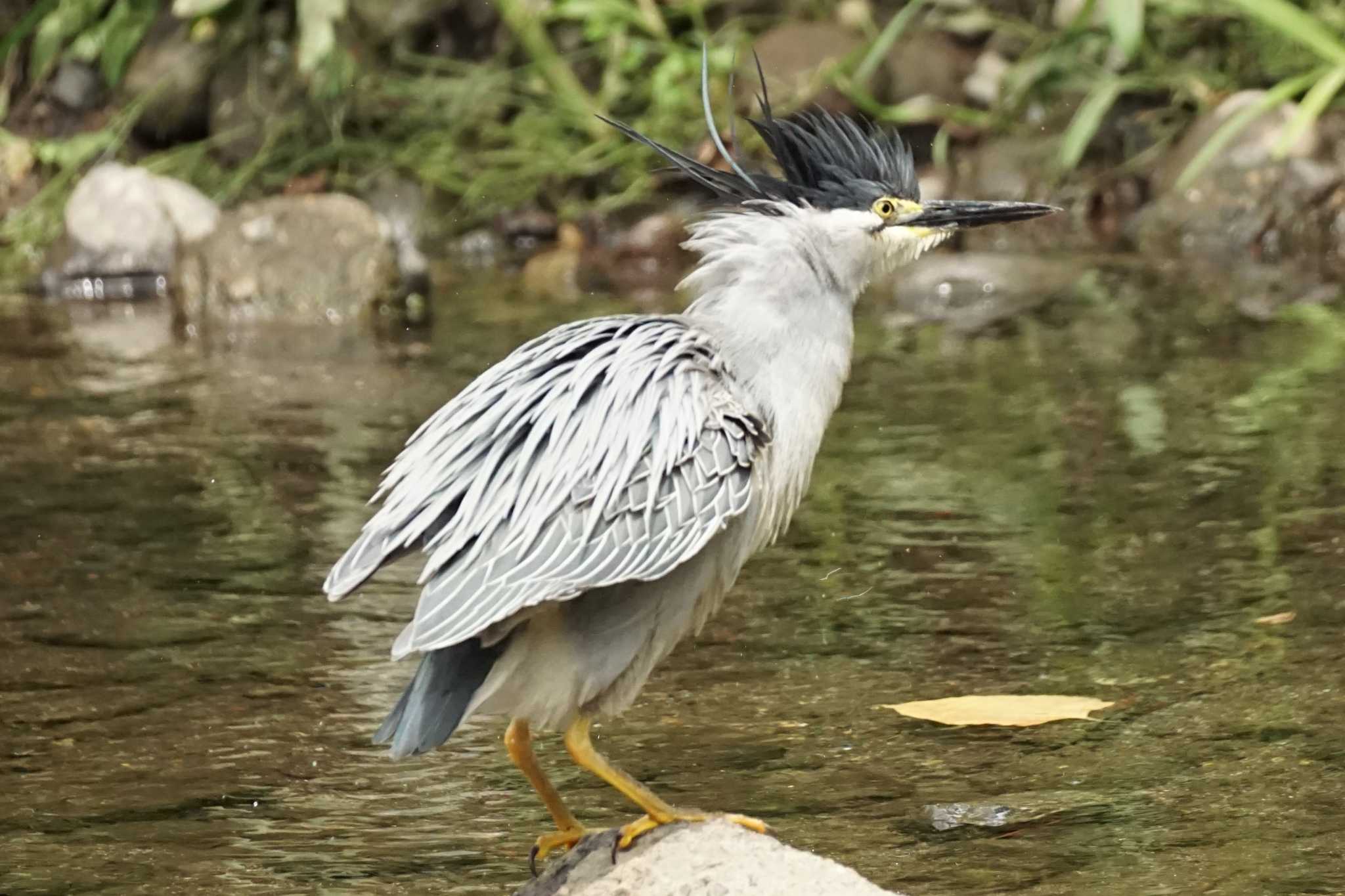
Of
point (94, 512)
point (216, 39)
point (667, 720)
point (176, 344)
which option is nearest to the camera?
point (667, 720)

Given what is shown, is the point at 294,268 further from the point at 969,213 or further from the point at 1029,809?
the point at 1029,809

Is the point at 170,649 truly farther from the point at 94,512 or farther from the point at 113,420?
the point at 113,420

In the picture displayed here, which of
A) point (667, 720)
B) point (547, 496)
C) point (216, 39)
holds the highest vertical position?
point (216, 39)

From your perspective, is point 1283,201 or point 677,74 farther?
point 677,74

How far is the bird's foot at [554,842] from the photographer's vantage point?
11.0ft

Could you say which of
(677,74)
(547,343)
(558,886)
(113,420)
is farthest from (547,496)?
(677,74)

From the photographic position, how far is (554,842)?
3.37 m

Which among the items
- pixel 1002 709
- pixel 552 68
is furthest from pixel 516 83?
pixel 1002 709

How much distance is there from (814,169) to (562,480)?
2.84 feet

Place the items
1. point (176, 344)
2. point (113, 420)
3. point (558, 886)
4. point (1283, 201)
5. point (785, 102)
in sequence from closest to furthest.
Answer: point (558, 886) < point (113, 420) < point (176, 344) < point (1283, 201) < point (785, 102)

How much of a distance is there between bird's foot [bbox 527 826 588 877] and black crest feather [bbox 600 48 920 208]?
1.17 meters

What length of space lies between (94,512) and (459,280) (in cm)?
452

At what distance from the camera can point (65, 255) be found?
10188 mm

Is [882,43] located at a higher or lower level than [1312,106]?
higher
